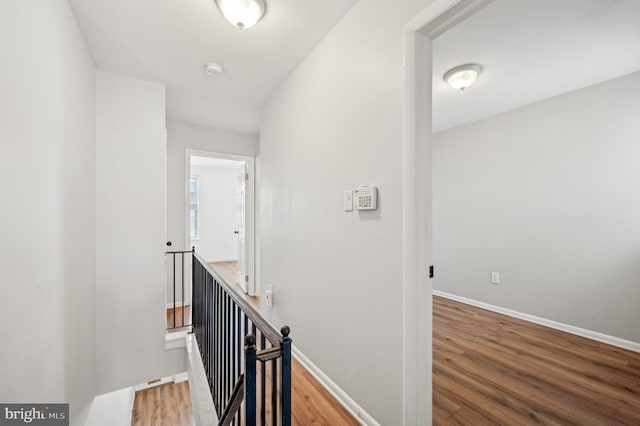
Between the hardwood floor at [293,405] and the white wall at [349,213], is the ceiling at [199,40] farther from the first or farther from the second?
the hardwood floor at [293,405]

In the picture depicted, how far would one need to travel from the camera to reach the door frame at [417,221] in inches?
48.7

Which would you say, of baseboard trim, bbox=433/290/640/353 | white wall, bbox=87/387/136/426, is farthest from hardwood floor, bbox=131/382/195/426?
baseboard trim, bbox=433/290/640/353

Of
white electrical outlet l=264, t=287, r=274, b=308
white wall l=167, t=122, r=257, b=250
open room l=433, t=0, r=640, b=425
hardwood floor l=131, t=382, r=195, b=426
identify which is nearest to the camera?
open room l=433, t=0, r=640, b=425

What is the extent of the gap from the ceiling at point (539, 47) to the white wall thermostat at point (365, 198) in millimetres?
1361

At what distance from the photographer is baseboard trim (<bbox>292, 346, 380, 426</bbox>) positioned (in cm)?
149

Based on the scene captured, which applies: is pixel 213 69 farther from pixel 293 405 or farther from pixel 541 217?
pixel 541 217

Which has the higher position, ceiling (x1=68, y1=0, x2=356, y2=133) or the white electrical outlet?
ceiling (x1=68, y1=0, x2=356, y2=133)

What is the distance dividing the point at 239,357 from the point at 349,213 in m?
1.06

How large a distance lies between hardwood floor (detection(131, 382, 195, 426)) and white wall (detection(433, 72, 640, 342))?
3692 mm

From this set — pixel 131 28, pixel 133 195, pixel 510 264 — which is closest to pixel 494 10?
pixel 131 28

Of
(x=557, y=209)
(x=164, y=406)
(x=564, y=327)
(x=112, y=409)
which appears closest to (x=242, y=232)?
(x=164, y=406)

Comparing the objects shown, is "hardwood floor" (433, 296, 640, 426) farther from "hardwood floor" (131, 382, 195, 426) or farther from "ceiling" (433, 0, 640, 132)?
"ceiling" (433, 0, 640, 132)

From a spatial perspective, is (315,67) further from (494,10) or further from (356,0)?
(494,10)

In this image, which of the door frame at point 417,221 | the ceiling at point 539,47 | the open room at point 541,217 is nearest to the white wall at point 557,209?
the open room at point 541,217
